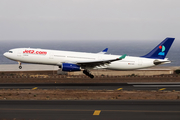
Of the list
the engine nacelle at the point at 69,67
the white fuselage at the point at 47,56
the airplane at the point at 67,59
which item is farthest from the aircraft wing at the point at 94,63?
the white fuselage at the point at 47,56

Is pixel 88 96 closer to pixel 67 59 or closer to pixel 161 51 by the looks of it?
pixel 67 59

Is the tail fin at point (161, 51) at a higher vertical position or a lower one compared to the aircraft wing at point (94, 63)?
higher

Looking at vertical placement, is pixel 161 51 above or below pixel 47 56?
above

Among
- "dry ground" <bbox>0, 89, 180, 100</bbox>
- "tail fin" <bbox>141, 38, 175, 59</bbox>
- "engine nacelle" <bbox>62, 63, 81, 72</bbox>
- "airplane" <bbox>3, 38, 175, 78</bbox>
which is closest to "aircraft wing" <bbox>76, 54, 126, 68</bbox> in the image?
"airplane" <bbox>3, 38, 175, 78</bbox>

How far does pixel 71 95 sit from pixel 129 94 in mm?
6669

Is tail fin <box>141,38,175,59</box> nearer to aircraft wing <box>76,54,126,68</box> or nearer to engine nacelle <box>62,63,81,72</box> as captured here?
aircraft wing <box>76,54,126,68</box>

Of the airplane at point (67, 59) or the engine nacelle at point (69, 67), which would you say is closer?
the engine nacelle at point (69, 67)
